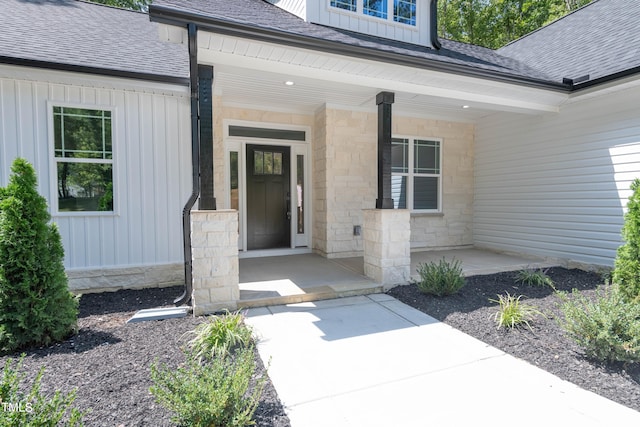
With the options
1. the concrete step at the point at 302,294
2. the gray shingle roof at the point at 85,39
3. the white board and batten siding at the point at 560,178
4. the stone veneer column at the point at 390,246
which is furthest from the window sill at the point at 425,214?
the gray shingle roof at the point at 85,39

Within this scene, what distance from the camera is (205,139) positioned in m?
3.62

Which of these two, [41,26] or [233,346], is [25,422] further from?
[41,26]

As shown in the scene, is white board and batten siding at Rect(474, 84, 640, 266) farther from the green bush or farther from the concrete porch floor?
the green bush

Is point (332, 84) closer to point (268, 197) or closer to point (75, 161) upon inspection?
point (268, 197)

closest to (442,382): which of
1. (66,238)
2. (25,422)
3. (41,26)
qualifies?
(25,422)

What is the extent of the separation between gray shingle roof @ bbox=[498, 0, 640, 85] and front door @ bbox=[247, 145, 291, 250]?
17.5ft

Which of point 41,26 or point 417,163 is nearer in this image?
point 41,26

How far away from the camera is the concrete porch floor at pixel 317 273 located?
414 centimetres

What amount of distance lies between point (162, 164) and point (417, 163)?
17.0ft

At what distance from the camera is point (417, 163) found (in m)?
7.20

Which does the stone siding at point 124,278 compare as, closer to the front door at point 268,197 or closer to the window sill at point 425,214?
the front door at point 268,197

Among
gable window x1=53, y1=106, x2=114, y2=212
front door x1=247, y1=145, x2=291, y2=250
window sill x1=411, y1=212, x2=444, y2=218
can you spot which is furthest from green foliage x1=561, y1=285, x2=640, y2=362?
gable window x1=53, y1=106, x2=114, y2=212

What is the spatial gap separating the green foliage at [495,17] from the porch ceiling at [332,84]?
12376 millimetres

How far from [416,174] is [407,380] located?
544 centimetres
